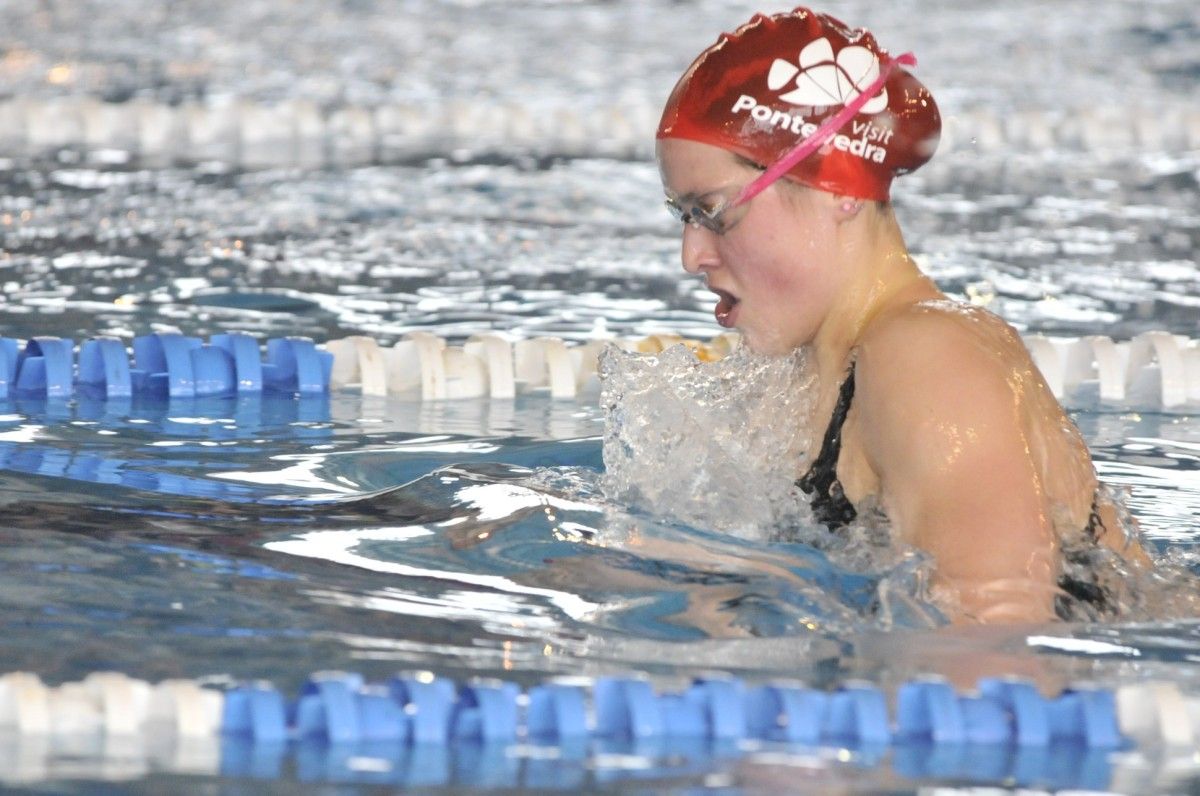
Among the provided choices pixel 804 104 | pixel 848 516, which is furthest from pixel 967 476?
pixel 804 104

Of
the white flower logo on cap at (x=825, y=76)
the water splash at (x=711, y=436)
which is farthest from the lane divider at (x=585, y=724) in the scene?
the white flower logo on cap at (x=825, y=76)

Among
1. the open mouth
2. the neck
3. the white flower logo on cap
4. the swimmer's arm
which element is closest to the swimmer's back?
the swimmer's arm

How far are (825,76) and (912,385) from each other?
0.53m

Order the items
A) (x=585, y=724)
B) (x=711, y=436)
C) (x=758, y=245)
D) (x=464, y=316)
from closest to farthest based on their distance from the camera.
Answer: (x=585, y=724), (x=758, y=245), (x=711, y=436), (x=464, y=316)

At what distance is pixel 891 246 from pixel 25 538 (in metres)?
1.33

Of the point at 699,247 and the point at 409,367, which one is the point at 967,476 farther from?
the point at 409,367

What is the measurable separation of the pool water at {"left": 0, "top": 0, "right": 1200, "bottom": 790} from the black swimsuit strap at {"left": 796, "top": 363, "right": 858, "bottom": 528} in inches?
Result: 3.1

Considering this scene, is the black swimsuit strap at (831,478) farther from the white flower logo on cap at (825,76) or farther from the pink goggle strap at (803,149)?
the white flower logo on cap at (825,76)

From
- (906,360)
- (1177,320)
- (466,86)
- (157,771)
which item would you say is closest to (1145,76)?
(466,86)

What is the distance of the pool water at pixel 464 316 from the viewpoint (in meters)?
2.27

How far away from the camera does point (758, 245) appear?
236cm

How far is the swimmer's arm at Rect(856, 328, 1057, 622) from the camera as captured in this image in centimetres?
210

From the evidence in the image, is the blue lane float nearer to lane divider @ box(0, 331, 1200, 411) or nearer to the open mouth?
lane divider @ box(0, 331, 1200, 411)

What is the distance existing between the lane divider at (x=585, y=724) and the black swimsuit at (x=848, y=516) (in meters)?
0.25
